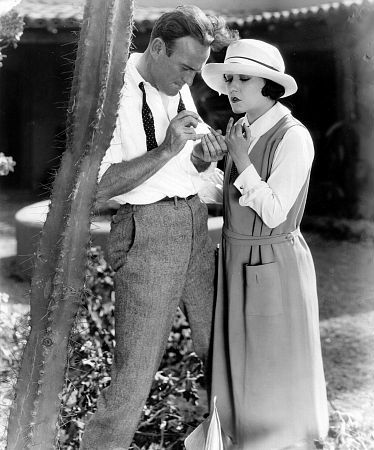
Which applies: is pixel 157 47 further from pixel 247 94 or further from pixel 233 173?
pixel 233 173

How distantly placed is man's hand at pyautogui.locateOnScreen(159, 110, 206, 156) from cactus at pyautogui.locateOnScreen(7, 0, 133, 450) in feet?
0.78

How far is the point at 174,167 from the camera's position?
3.20 m

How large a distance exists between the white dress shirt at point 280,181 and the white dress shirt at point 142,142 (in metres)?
0.27

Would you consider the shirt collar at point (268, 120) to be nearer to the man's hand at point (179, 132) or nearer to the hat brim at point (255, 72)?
the hat brim at point (255, 72)

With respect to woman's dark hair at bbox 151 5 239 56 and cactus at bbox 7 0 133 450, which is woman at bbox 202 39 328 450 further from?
cactus at bbox 7 0 133 450

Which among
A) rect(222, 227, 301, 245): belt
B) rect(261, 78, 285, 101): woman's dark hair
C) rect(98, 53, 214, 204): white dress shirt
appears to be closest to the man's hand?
rect(98, 53, 214, 204): white dress shirt

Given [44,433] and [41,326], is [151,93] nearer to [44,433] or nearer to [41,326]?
[41,326]

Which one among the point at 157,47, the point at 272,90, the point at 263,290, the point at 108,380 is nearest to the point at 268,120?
the point at 272,90

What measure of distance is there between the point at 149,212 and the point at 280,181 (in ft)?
1.79

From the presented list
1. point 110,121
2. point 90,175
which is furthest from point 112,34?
point 90,175

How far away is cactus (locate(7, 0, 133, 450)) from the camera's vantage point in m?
2.79

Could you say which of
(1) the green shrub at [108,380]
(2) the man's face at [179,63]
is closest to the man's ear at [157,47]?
(2) the man's face at [179,63]

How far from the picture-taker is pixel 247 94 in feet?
10.4

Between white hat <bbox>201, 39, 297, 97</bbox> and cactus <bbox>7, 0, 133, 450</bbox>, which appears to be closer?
cactus <bbox>7, 0, 133, 450</bbox>
